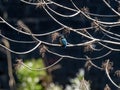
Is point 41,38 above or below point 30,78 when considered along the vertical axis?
below

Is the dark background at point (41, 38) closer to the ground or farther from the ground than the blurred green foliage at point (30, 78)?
closer to the ground

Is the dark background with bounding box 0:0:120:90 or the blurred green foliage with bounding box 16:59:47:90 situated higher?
the blurred green foliage with bounding box 16:59:47:90

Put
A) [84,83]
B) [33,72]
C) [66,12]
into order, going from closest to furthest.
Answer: [84,83], [33,72], [66,12]

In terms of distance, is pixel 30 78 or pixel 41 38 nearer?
pixel 30 78

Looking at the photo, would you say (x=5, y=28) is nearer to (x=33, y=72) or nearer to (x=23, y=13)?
(x=23, y=13)

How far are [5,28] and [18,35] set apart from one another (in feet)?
0.70

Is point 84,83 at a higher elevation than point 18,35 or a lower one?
higher

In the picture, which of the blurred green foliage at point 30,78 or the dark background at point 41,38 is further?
the dark background at point 41,38

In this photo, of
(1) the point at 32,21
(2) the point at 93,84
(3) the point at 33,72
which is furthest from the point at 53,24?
(3) the point at 33,72

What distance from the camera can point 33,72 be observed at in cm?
421

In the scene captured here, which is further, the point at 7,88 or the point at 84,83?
the point at 7,88

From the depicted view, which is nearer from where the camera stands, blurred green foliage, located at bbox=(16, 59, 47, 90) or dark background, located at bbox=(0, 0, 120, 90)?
blurred green foliage, located at bbox=(16, 59, 47, 90)

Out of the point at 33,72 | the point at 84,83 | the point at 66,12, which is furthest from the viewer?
the point at 66,12

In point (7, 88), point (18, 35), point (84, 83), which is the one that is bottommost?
point (7, 88)
